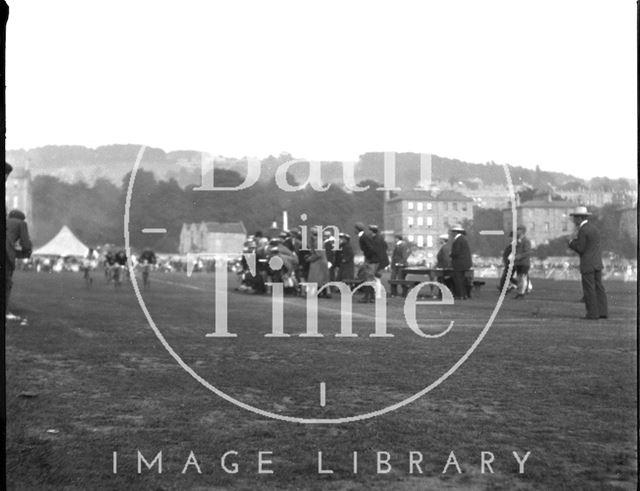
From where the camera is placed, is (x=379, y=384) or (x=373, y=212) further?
(x=373, y=212)

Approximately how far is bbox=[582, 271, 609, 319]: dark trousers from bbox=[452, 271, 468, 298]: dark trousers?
12.8 feet

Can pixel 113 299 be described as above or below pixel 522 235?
below

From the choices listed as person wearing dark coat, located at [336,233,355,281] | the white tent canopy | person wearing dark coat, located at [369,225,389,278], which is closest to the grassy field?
the white tent canopy

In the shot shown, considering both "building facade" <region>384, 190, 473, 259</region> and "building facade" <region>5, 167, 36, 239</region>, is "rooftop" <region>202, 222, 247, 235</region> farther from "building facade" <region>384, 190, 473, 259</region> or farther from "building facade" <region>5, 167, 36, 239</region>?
"building facade" <region>5, 167, 36, 239</region>

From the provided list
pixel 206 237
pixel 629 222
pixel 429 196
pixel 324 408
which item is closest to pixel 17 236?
pixel 206 237

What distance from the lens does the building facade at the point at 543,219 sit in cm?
972

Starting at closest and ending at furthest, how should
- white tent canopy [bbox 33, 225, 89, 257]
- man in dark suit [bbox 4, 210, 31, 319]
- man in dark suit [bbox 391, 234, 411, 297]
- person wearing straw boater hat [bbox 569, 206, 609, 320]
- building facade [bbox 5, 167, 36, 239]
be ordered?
building facade [bbox 5, 167, 36, 239] < man in dark suit [bbox 4, 210, 31, 319] < person wearing straw boater hat [bbox 569, 206, 609, 320] < man in dark suit [bbox 391, 234, 411, 297] < white tent canopy [bbox 33, 225, 89, 257]

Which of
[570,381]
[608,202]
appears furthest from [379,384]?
[608,202]

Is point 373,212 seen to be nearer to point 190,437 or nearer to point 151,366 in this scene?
point 151,366

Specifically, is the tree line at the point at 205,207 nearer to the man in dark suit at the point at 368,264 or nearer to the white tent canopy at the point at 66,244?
the white tent canopy at the point at 66,244

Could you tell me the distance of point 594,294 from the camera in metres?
13.1

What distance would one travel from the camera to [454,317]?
522 inches

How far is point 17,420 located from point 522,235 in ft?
23.9

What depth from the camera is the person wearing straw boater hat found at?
11.5m
